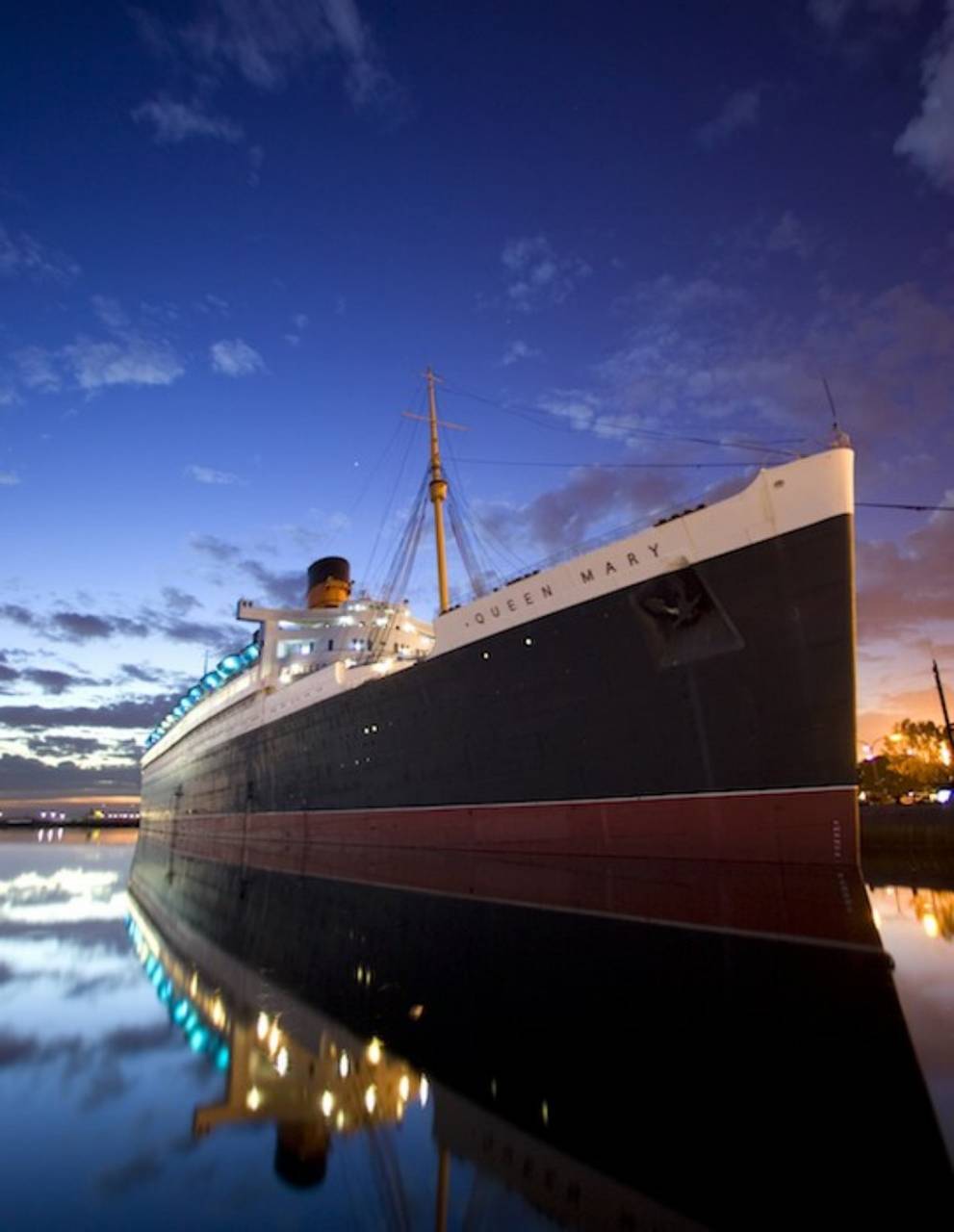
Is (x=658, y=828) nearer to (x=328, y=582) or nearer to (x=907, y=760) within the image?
(x=328, y=582)

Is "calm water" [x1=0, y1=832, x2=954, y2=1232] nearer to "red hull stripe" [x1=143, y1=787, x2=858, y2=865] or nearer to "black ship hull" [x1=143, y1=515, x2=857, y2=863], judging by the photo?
"red hull stripe" [x1=143, y1=787, x2=858, y2=865]

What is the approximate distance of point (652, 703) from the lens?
1462cm

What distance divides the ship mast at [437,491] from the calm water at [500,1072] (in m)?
13.9

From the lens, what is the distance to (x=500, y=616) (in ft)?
57.4

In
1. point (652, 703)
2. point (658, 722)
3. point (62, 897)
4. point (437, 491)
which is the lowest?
point (62, 897)

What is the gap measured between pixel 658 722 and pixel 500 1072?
1047 cm

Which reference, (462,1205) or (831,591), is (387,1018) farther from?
(831,591)

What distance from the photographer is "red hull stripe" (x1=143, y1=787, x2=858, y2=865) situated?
12953 mm

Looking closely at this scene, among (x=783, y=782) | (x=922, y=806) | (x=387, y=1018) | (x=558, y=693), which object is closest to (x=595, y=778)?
(x=558, y=693)

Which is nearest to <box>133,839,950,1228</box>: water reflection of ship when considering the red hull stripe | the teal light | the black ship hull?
the teal light

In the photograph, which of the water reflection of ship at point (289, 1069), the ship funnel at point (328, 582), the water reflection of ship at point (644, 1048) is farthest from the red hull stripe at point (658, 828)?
the ship funnel at point (328, 582)

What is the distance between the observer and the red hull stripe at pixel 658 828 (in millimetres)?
12953

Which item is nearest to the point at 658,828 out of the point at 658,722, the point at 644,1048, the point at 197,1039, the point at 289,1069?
the point at 658,722

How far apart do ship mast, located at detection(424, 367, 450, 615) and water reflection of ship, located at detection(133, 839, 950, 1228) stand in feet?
44.9
